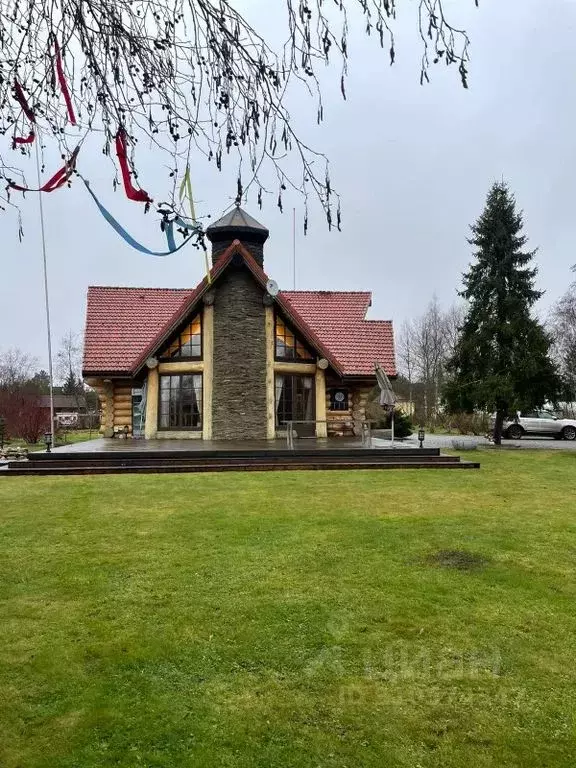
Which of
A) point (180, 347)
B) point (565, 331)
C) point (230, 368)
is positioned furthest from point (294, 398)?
point (565, 331)

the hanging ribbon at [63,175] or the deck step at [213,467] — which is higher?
the hanging ribbon at [63,175]

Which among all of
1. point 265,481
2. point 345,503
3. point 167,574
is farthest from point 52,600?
point 265,481

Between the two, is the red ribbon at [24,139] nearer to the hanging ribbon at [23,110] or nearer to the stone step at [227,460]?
the hanging ribbon at [23,110]

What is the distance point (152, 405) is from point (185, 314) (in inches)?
132

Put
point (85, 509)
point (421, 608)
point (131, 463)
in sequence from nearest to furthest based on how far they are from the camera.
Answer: point (421, 608), point (85, 509), point (131, 463)

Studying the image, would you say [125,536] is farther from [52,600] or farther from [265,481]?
[265,481]

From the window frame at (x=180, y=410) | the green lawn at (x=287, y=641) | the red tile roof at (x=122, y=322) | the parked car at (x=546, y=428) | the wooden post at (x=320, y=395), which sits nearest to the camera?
the green lawn at (x=287, y=641)

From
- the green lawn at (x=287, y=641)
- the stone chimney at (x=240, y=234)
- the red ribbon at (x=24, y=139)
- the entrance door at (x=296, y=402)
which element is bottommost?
the green lawn at (x=287, y=641)

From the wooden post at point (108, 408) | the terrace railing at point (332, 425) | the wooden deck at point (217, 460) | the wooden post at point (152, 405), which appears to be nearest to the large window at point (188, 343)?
the wooden post at point (152, 405)

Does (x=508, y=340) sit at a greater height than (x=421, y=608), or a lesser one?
greater

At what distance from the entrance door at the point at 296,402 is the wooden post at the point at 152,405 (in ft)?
13.4

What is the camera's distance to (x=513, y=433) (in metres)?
30.0

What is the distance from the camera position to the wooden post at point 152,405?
20.1 metres

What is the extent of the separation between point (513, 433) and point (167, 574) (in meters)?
27.3
